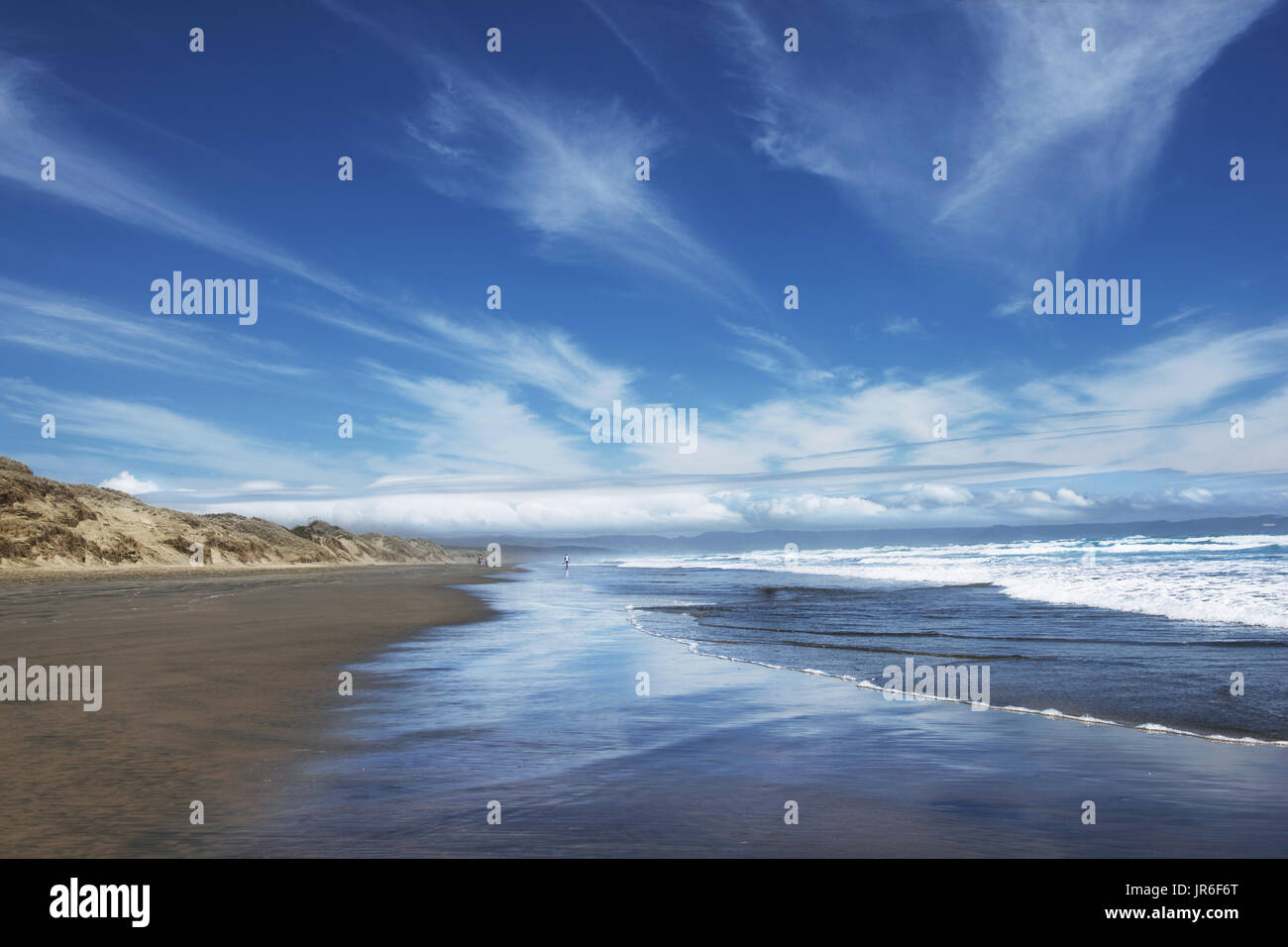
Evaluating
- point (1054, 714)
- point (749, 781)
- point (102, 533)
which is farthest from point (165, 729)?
point (102, 533)

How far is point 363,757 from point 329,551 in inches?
5268

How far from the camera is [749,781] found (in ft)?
23.0

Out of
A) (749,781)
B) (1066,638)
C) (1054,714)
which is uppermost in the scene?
(749,781)

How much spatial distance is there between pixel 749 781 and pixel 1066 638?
45.1 feet

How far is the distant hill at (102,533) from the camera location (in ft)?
216

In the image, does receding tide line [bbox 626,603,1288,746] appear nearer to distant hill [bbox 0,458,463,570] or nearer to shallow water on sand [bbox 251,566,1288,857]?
shallow water on sand [bbox 251,566,1288,857]

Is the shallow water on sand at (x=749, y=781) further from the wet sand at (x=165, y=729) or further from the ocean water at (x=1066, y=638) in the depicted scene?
the ocean water at (x=1066, y=638)

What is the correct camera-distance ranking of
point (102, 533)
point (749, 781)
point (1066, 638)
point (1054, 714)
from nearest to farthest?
1. point (749, 781)
2. point (1054, 714)
3. point (1066, 638)
4. point (102, 533)

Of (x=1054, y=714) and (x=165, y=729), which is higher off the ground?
(x=165, y=729)

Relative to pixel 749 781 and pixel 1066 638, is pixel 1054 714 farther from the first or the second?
pixel 1066 638

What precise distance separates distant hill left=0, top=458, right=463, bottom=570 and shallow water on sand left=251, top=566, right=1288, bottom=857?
2750 inches

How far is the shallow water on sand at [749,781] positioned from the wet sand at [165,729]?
54 cm
